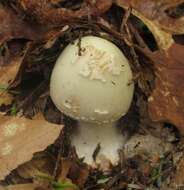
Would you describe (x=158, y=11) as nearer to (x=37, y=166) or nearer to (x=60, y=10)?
(x=60, y=10)

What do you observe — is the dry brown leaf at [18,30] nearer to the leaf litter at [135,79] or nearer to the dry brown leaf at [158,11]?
the leaf litter at [135,79]

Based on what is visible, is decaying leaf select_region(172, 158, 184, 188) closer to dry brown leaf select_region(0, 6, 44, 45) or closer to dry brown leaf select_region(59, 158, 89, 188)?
dry brown leaf select_region(59, 158, 89, 188)

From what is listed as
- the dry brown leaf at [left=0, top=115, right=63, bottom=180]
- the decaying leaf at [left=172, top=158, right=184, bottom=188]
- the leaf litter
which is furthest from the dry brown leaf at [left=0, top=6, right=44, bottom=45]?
the decaying leaf at [left=172, top=158, right=184, bottom=188]

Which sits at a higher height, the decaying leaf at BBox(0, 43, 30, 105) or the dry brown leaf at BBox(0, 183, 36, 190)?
the decaying leaf at BBox(0, 43, 30, 105)

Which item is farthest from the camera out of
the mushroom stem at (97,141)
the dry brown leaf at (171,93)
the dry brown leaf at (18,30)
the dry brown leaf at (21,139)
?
the mushroom stem at (97,141)

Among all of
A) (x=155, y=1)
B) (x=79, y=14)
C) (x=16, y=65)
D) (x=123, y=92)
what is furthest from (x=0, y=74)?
(x=155, y=1)

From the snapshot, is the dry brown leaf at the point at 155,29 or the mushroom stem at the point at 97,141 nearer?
the dry brown leaf at the point at 155,29

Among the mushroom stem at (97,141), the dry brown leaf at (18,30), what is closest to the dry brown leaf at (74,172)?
the mushroom stem at (97,141)
